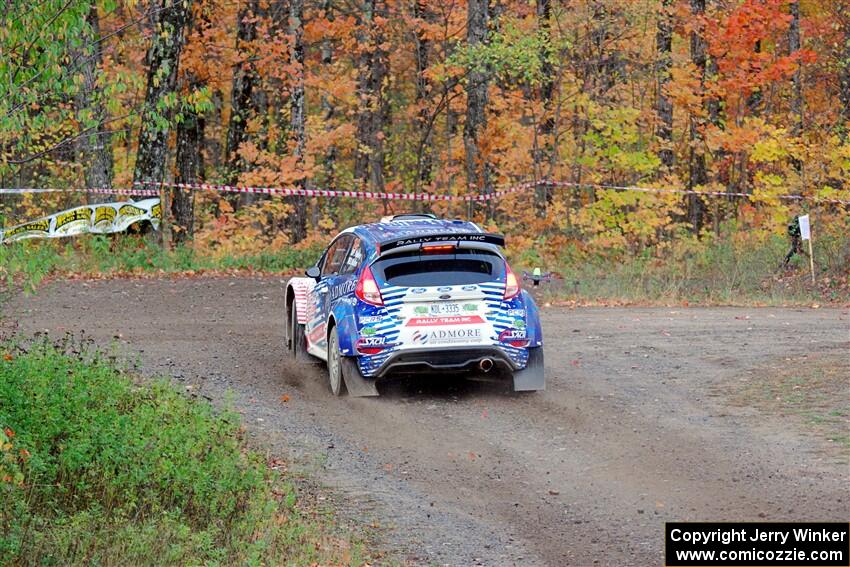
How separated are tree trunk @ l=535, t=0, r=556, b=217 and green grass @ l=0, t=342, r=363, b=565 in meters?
19.8

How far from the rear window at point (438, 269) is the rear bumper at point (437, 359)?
0.71 meters

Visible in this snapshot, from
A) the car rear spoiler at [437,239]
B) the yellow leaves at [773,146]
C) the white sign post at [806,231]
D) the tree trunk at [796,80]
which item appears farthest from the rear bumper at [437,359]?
the tree trunk at [796,80]

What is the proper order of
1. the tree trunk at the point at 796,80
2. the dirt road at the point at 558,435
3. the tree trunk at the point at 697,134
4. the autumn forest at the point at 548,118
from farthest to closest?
the tree trunk at the point at 796,80 < the tree trunk at the point at 697,134 < the autumn forest at the point at 548,118 < the dirt road at the point at 558,435

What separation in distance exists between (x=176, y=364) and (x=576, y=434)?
592 centimetres

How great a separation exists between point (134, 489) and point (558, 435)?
4.25 m

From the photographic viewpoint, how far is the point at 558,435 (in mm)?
12695

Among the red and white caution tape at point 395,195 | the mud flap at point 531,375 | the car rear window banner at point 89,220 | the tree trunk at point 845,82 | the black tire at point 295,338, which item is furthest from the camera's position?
the tree trunk at point 845,82

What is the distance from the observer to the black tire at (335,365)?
47.2 ft

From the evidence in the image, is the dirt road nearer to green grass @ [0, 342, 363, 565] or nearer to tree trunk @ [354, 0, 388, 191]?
green grass @ [0, 342, 363, 565]

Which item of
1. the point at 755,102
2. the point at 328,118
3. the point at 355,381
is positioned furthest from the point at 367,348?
the point at 755,102

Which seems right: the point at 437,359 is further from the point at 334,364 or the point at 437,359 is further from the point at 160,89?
the point at 160,89

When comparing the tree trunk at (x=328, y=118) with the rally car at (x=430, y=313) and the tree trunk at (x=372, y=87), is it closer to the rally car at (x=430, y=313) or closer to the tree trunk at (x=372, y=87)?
the tree trunk at (x=372, y=87)

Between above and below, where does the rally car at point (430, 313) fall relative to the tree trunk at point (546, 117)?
below

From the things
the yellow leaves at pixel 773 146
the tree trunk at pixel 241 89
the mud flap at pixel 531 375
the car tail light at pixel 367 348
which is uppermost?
the tree trunk at pixel 241 89
